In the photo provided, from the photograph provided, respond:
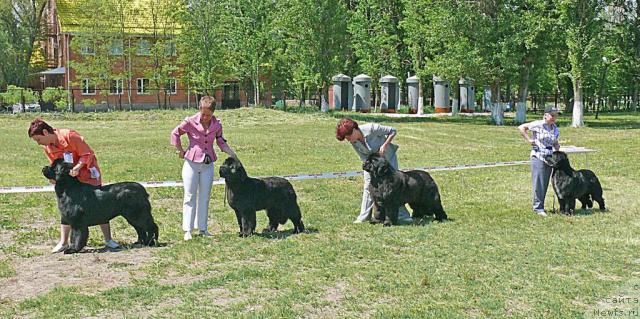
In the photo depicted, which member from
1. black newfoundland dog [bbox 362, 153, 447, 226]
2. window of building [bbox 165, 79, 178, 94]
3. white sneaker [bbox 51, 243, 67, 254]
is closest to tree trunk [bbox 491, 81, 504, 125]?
window of building [bbox 165, 79, 178, 94]

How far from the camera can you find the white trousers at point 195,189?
9219mm

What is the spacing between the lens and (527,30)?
37.8m

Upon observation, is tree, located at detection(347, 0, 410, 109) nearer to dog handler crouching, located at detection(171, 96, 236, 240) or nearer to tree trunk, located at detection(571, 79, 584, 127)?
tree trunk, located at detection(571, 79, 584, 127)

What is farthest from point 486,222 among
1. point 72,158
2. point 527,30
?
point 527,30

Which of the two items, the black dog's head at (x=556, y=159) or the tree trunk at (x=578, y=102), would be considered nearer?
the black dog's head at (x=556, y=159)

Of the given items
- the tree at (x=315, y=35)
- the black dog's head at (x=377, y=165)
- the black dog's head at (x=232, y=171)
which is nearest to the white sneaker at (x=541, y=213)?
the black dog's head at (x=377, y=165)

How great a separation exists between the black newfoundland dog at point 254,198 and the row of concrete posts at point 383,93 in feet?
142

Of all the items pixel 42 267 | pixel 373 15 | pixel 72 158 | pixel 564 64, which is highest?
pixel 373 15

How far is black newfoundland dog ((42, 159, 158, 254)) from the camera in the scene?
8.28 metres

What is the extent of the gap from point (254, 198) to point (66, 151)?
94.4 inches

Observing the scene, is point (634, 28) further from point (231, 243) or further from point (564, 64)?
point (231, 243)

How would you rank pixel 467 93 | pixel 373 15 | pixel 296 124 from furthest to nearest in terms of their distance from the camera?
pixel 467 93 → pixel 373 15 → pixel 296 124

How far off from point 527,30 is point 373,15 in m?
18.6

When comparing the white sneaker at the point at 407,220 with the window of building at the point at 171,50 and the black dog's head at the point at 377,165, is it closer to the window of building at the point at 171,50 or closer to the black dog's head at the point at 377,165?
the black dog's head at the point at 377,165
